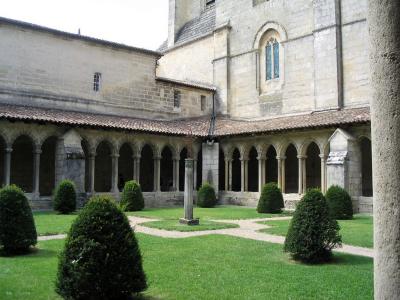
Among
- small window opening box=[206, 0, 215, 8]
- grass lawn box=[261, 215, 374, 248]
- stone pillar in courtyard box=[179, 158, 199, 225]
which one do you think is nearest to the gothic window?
small window opening box=[206, 0, 215, 8]

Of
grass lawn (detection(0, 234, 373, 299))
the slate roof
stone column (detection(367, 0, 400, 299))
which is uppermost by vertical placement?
the slate roof

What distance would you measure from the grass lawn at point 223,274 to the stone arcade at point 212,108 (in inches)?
377

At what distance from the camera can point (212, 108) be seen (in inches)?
1024

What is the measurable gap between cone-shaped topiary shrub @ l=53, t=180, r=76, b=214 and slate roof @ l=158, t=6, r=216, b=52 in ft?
49.6

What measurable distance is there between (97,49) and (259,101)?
29.2ft

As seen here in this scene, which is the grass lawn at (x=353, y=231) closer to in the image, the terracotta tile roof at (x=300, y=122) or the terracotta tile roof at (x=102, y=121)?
the terracotta tile roof at (x=300, y=122)

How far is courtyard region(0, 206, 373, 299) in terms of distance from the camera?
17.7 feet

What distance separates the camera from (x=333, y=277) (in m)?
6.21

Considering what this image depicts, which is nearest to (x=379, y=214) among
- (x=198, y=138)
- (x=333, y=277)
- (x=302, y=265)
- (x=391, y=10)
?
(x=391, y=10)

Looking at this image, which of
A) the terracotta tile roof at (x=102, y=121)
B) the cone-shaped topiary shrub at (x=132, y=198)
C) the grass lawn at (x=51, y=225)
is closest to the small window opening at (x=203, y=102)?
the terracotta tile roof at (x=102, y=121)

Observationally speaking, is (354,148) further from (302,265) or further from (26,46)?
(26,46)

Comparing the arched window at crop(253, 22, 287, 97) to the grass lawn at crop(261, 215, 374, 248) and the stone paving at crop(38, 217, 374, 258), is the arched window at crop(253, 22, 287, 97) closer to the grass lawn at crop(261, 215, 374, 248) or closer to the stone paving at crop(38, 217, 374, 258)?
the grass lawn at crop(261, 215, 374, 248)

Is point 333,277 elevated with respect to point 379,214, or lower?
lower

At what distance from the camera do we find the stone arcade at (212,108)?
1755 cm
